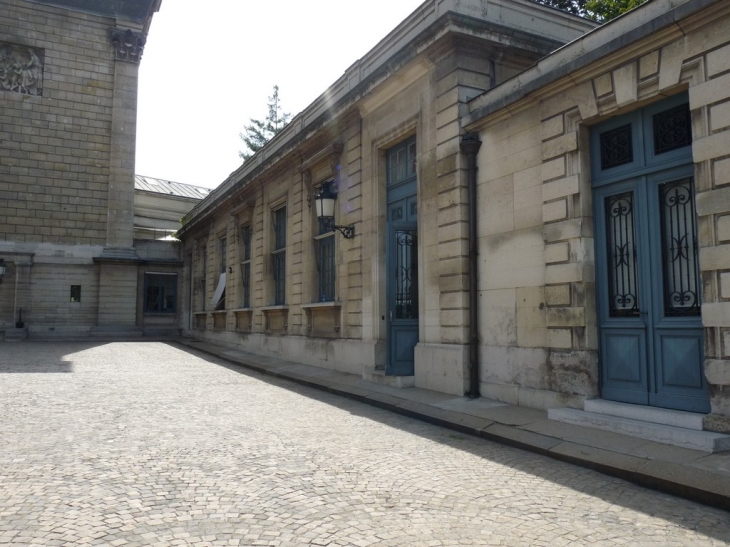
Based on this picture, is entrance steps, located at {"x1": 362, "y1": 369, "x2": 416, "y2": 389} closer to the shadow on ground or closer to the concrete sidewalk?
the concrete sidewalk

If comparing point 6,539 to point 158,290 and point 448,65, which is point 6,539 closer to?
point 448,65

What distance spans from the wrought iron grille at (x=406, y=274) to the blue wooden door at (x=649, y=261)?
3.80 m

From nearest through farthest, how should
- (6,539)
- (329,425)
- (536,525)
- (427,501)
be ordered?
1. (6,539)
2. (536,525)
3. (427,501)
4. (329,425)

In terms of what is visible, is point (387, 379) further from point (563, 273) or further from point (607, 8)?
point (607, 8)

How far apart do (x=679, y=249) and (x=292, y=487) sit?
4.56 meters

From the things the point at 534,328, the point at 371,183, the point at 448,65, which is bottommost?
the point at 534,328

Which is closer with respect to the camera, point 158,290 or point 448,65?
point 448,65

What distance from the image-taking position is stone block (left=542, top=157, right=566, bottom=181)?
7262 mm

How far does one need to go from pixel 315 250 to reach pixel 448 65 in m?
6.00

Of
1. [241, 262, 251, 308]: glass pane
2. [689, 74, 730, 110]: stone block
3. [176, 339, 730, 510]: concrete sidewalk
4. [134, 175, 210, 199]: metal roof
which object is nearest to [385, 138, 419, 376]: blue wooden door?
[176, 339, 730, 510]: concrete sidewalk

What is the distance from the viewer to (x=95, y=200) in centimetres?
2714

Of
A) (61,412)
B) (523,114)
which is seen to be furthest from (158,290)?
(523,114)

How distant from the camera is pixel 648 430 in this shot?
5.66m

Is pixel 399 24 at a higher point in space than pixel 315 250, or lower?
higher
